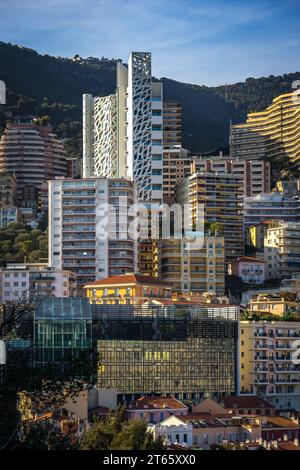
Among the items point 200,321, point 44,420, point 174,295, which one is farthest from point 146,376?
Answer: point 44,420

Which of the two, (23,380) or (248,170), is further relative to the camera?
(248,170)

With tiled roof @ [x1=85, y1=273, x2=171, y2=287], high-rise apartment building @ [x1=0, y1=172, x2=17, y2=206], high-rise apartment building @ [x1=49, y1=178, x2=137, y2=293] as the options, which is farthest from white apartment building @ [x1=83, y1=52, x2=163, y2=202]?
high-rise apartment building @ [x1=0, y1=172, x2=17, y2=206]

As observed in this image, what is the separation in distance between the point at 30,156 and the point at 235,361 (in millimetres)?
62786

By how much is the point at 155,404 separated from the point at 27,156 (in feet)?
234

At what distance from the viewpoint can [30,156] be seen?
13250 centimetres

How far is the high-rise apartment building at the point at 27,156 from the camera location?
431 ft

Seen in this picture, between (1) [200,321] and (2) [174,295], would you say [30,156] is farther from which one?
(1) [200,321]

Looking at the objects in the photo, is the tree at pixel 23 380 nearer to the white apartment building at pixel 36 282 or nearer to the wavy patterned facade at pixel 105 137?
the white apartment building at pixel 36 282

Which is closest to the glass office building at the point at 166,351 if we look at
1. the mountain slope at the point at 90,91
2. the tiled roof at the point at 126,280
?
the tiled roof at the point at 126,280

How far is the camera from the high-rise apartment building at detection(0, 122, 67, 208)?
431 ft

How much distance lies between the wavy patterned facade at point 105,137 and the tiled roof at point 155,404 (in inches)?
1670

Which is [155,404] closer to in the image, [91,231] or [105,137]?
[91,231]

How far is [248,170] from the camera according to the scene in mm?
126375
